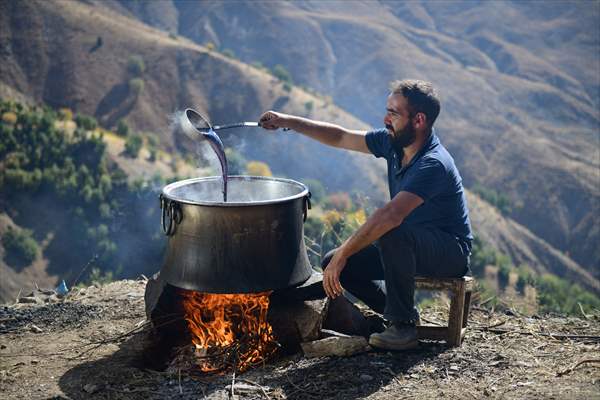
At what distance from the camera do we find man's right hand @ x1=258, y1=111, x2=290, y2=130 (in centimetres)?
461

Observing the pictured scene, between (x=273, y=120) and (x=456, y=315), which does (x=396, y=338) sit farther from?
(x=273, y=120)

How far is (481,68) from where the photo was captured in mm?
70312

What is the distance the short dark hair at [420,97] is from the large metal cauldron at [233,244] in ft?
3.33

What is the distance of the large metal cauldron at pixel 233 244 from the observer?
384 cm

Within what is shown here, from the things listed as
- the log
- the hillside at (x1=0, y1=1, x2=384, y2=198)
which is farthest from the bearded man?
the hillside at (x1=0, y1=1, x2=384, y2=198)

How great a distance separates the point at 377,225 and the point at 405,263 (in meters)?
0.38

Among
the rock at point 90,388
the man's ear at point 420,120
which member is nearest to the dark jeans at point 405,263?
the man's ear at point 420,120

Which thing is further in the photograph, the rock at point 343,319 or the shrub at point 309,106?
the shrub at point 309,106

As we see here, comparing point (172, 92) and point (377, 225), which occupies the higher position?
point (172, 92)

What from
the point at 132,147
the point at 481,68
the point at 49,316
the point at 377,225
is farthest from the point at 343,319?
the point at 481,68

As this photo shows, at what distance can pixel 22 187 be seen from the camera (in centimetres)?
3269

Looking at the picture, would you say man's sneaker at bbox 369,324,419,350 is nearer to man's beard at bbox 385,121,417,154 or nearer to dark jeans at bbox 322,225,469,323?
dark jeans at bbox 322,225,469,323

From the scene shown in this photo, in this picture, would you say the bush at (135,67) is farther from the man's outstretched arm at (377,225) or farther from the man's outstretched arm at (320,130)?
the man's outstretched arm at (377,225)

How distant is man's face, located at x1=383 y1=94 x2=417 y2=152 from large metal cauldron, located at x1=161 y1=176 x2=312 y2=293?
31.7 inches
